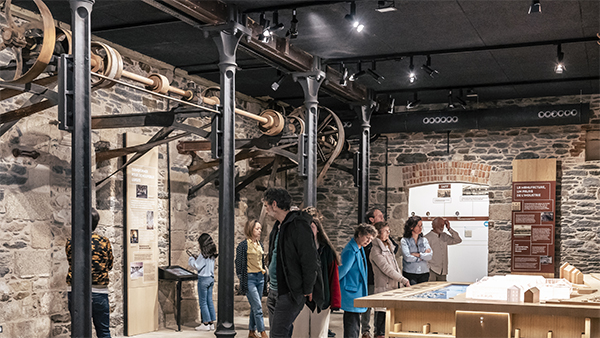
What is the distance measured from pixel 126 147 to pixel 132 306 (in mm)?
1866

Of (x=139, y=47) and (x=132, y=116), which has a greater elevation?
(x=139, y=47)

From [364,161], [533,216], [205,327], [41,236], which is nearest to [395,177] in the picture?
[364,161]

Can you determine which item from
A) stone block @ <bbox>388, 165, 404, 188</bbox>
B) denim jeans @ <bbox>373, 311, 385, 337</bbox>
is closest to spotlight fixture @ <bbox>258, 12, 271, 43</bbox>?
denim jeans @ <bbox>373, 311, 385, 337</bbox>

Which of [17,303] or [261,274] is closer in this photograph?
[17,303]

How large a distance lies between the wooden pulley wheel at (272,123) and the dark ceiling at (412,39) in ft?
1.91

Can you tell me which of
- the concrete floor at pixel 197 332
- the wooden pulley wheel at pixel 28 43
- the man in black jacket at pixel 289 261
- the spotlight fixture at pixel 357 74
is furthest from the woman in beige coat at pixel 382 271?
the wooden pulley wheel at pixel 28 43

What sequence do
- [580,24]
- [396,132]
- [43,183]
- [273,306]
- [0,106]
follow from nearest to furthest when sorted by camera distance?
[273,306], [0,106], [43,183], [580,24], [396,132]

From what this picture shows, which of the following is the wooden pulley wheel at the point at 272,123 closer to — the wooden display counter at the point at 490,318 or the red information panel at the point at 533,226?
the wooden display counter at the point at 490,318

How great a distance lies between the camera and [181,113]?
21.6 ft

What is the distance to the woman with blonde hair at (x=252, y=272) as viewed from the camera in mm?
7453

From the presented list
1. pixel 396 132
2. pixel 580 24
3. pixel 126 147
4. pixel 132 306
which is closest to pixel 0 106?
pixel 126 147

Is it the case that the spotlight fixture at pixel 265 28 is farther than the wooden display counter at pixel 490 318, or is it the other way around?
the spotlight fixture at pixel 265 28

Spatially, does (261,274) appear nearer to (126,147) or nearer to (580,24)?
(126,147)

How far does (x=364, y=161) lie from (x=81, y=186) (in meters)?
6.44
